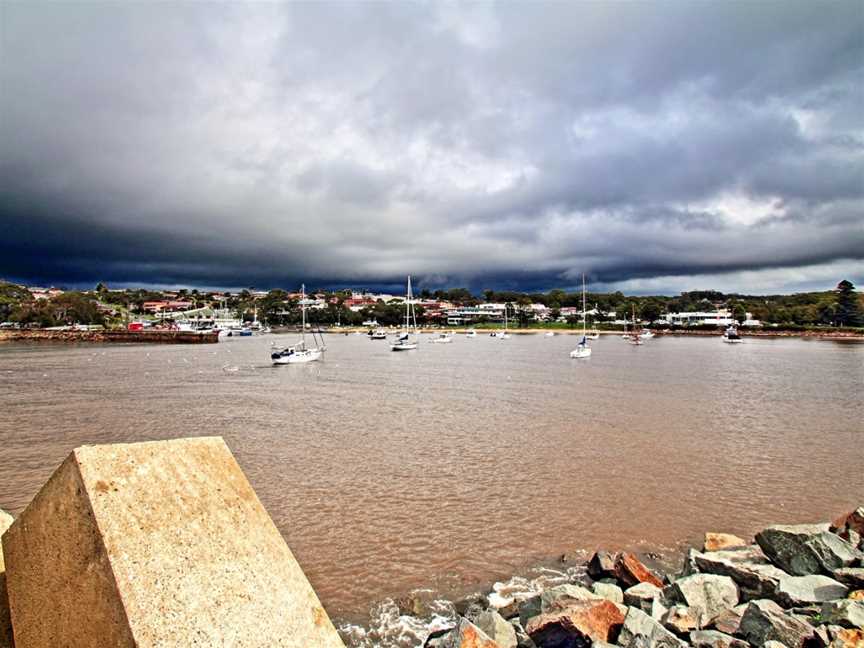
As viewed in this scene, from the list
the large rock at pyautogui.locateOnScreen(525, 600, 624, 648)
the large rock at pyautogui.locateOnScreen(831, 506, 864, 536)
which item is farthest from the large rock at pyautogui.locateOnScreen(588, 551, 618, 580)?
the large rock at pyautogui.locateOnScreen(831, 506, 864, 536)

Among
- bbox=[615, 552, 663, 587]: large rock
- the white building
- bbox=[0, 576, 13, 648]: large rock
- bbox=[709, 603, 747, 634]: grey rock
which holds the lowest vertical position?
the white building

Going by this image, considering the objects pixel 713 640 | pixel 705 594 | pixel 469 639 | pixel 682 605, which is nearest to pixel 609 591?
pixel 682 605

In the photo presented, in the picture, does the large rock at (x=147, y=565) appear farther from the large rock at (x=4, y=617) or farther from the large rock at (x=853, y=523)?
the large rock at (x=853, y=523)

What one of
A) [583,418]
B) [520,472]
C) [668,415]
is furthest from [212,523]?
[668,415]

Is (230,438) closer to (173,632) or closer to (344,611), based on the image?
(344,611)

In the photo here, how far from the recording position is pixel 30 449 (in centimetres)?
1758

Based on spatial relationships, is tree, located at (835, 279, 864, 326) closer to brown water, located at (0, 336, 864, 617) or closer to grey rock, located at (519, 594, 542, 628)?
brown water, located at (0, 336, 864, 617)

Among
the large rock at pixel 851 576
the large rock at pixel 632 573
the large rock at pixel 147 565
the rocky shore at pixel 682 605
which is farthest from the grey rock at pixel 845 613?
the large rock at pixel 147 565

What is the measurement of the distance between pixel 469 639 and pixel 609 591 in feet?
9.46

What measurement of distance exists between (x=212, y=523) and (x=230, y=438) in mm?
18038

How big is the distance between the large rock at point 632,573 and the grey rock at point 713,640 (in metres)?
1.97

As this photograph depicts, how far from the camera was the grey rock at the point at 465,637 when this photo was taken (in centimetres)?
570

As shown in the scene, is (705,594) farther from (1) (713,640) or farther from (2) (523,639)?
(2) (523,639)

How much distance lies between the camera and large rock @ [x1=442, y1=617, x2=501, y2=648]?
5672mm
